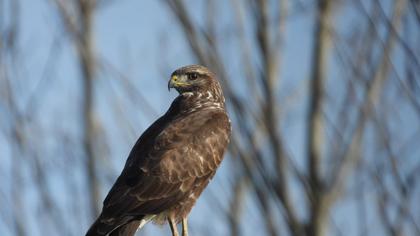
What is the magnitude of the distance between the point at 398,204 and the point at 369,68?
108 centimetres

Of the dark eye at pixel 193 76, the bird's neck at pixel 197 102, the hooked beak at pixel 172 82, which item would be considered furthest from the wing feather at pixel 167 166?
the dark eye at pixel 193 76

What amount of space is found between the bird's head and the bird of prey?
22 mm

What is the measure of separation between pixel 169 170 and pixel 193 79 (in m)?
0.91

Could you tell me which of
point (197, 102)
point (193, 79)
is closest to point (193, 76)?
point (193, 79)

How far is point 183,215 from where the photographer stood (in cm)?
689

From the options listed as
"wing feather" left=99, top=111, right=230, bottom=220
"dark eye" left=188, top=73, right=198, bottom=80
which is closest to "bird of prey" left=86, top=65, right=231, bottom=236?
"wing feather" left=99, top=111, right=230, bottom=220

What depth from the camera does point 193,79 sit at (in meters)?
7.32

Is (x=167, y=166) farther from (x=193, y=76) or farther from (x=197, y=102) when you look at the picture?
(x=193, y=76)

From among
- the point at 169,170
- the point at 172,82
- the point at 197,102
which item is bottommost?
the point at 169,170

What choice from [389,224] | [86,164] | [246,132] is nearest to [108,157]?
[86,164]

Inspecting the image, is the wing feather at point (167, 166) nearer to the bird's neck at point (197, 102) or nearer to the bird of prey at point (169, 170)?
the bird of prey at point (169, 170)

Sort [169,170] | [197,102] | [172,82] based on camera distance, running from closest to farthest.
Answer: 1. [169,170]
2. [172,82]
3. [197,102]

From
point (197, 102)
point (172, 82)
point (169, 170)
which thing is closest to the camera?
point (169, 170)

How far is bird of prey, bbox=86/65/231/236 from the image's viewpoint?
6.53 m
